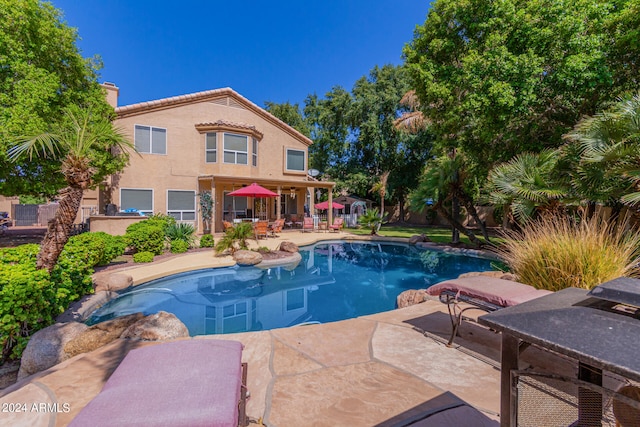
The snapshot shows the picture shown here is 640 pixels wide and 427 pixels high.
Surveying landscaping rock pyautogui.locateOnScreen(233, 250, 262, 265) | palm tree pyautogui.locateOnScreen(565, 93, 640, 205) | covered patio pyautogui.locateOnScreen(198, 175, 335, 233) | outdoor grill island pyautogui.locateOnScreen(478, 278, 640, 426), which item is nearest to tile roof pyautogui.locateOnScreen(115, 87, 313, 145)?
covered patio pyautogui.locateOnScreen(198, 175, 335, 233)

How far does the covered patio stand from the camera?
671 inches

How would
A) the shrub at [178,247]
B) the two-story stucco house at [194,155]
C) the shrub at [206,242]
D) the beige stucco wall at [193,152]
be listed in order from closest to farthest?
1. the shrub at [178,247]
2. the shrub at [206,242]
3. the two-story stucco house at [194,155]
4. the beige stucco wall at [193,152]

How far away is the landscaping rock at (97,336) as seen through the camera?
3799 millimetres

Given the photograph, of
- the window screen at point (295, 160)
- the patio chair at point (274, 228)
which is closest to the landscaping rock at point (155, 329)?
the patio chair at point (274, 228)

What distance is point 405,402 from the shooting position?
8.89 feet

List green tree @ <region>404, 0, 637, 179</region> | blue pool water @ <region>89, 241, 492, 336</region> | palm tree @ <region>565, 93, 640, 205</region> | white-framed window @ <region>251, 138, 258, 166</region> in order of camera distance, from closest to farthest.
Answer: palm tree @ <region>565, 93, 640, 205</region>
blue pool water @ <region>89, 241, 492, 336</region>
green tree @ <region>404, 0, 637, 179</region>
white-framed window @ <region>251, 138, 258, 166</region>

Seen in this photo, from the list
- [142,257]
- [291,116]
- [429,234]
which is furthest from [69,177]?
[291,116]

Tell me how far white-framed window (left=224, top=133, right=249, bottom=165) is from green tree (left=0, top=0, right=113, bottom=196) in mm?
5798

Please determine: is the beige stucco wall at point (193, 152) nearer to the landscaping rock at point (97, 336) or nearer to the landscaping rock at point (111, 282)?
the landscaping rock at point (111, 282)

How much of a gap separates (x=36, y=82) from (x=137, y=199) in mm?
6267

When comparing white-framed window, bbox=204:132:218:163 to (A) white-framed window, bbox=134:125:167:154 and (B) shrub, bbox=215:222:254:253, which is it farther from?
(B) shrub, bbox=215:222:254:253

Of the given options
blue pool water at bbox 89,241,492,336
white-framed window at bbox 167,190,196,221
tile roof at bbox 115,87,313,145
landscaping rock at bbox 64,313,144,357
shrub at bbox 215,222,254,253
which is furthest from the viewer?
white-framed window at bbox 167,190,196,221

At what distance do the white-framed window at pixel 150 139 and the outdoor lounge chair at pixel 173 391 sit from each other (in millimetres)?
16053

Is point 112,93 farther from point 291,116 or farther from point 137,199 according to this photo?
point 291,116
